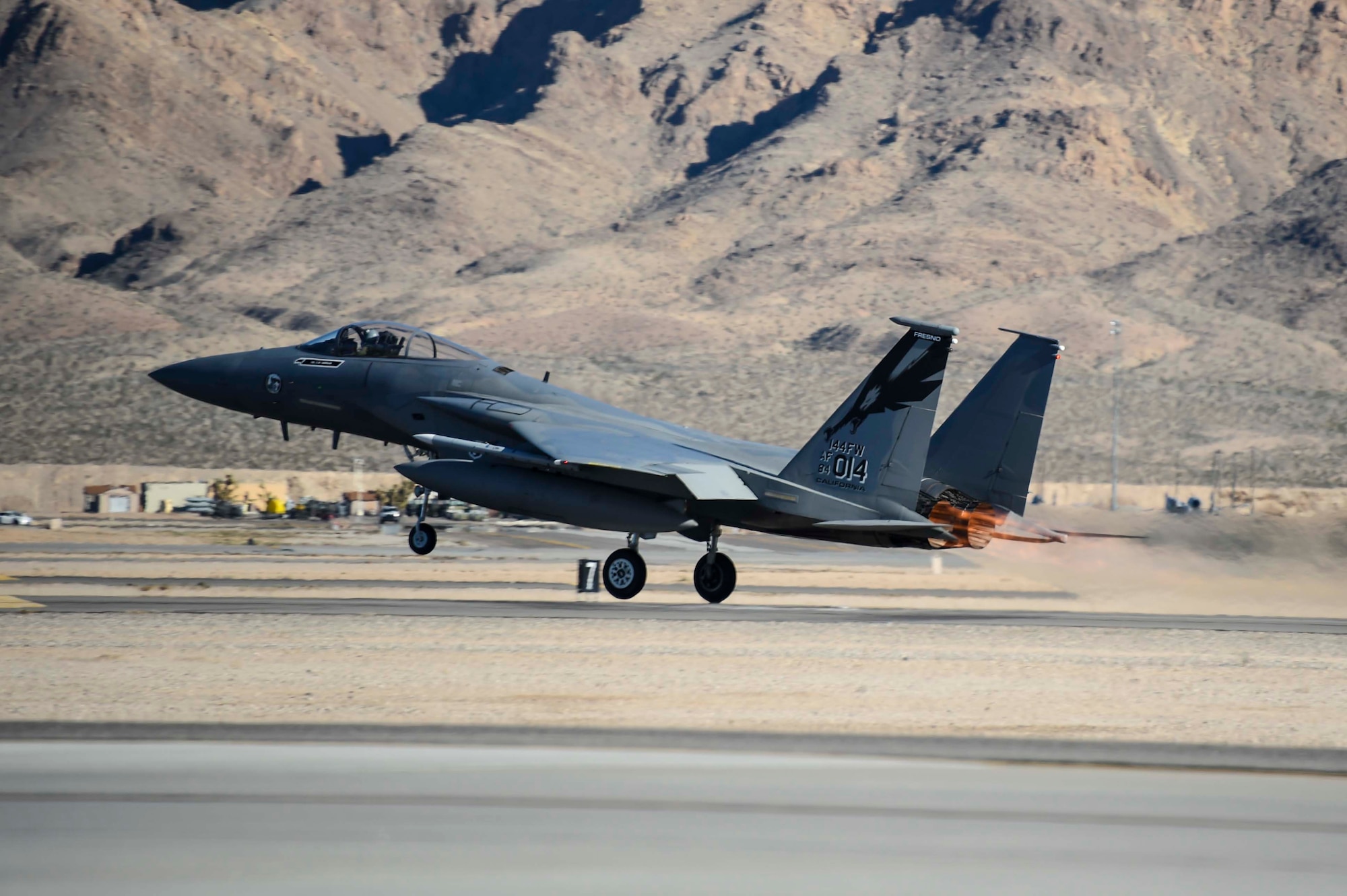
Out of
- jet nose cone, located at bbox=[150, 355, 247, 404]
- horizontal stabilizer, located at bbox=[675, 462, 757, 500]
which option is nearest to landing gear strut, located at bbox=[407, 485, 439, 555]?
horizontal stabilizer, located at bbox=[675, 462, 757, 500]

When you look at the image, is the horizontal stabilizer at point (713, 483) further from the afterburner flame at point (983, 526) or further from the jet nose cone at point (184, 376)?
the jet nose cone at point (184, 376)

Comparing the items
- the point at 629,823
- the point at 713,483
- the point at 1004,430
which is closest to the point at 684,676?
the point at 713,483

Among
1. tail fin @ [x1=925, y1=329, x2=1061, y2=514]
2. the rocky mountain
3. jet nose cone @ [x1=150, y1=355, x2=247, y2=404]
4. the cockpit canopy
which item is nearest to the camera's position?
tail fin @ [x1=925, y1=329, x2=1061, y2=514]

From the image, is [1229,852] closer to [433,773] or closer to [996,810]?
[996,810]

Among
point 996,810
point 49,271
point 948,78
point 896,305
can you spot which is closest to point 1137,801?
point 996,810

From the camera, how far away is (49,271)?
506 ft

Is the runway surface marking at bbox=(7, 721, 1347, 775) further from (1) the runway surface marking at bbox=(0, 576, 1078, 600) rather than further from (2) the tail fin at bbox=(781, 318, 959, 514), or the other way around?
(1) the runway surface marking at bbox=(0, 576, 1078, 600)

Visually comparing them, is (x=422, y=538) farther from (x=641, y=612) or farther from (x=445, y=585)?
(x=445, y=585)

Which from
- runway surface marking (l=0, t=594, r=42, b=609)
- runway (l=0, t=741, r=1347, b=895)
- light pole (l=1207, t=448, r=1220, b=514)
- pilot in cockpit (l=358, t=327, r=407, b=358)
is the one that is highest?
light pole (l=1207, t=448, r=1220, b=514)

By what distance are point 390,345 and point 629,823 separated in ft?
54.6

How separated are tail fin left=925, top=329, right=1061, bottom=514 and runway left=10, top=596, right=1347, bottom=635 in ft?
16.3

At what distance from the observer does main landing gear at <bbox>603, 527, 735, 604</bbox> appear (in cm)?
2550

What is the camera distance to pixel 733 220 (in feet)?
542

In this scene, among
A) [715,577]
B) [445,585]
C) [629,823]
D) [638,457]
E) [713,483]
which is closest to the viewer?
[629,823]
